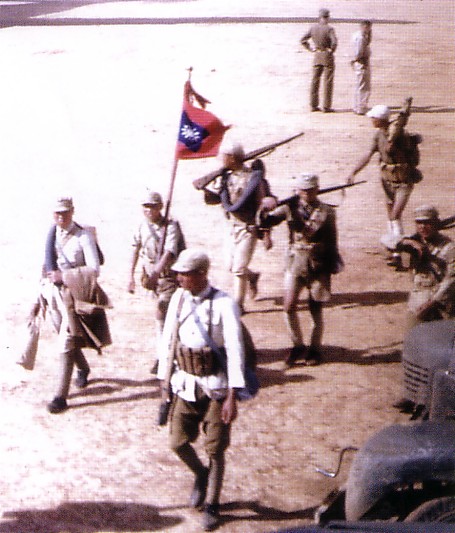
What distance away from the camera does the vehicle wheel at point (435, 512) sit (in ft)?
13.7

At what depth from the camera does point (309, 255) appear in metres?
7.04

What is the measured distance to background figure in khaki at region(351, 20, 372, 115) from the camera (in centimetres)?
1411

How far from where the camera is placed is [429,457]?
14.0 feet

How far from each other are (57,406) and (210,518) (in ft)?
5.77

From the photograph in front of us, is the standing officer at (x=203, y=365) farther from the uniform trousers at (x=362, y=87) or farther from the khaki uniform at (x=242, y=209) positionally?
the uniform trousers at (x=362, y=87)

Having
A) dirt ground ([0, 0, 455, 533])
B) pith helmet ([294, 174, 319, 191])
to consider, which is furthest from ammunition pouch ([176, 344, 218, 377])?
pith helmet ([294, 174, 319, 191])

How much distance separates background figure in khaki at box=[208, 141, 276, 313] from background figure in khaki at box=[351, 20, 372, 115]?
7.01 meters

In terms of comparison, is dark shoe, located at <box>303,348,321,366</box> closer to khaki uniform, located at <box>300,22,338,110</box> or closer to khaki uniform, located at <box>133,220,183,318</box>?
khaki uniform, located at <box>133,220,183,318</box>

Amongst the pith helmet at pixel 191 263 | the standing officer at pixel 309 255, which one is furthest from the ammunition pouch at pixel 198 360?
the standing officer at pixel 309 255

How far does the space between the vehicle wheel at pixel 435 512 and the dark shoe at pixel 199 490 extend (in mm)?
1430

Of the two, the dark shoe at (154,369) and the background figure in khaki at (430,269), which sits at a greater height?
the background figure in khaki at (430,269)

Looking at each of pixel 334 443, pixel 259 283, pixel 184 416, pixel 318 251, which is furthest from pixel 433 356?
pixel 259 283

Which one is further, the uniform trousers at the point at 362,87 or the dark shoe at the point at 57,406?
the uniform trousers at the point at 362,87

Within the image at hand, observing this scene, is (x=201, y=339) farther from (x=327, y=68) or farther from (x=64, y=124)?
(x=327, y=68)
